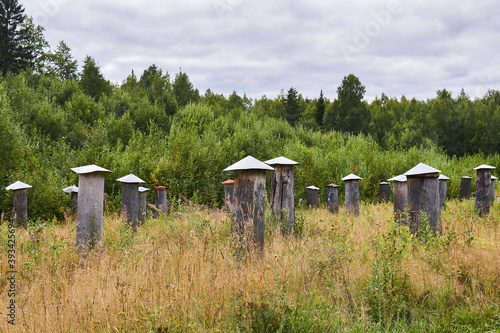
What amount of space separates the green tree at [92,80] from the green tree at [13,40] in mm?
6364

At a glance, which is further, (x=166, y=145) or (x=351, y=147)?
(x=351, y=147)

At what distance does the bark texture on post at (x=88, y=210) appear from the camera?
197 inches

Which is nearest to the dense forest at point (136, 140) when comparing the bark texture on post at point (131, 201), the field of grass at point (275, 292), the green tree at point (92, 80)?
the green tree at point (92, 80)

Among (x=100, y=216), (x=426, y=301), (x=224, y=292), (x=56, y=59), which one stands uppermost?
(x=56, y=59)

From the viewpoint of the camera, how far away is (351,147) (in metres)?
23.4

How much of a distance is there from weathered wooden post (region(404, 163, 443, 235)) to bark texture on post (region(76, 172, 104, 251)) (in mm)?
5086

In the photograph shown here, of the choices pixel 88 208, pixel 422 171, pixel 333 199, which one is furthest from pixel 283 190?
pixel 333 199

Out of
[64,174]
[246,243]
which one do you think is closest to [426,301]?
[246,243]

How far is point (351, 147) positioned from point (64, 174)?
58.2ft

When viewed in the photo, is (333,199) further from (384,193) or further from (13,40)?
(13,40)

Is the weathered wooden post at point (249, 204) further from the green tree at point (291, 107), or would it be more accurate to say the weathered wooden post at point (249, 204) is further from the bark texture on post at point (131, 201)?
the green tree at point (291, 107)

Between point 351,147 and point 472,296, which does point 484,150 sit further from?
point 472,296

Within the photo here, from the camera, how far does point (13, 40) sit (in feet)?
106

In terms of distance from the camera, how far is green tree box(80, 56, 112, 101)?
2867 centimetres
